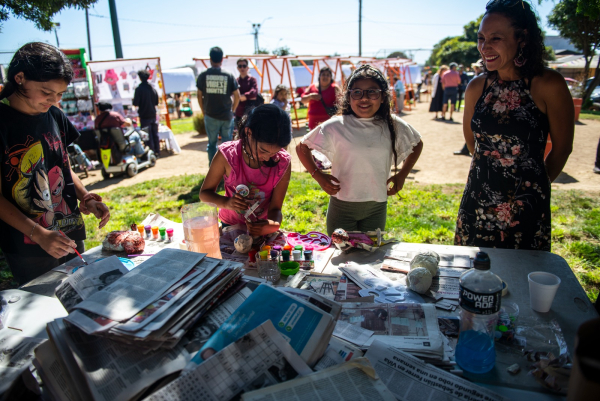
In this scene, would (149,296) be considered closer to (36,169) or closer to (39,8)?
(36,169)

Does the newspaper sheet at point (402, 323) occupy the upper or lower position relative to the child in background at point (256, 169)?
lower

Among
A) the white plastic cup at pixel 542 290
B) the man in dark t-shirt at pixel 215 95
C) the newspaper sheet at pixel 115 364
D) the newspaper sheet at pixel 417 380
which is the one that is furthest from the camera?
the man in dark t-shirt at pixel 215 95

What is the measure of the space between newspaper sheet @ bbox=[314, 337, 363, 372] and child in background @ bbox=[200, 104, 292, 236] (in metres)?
0.97

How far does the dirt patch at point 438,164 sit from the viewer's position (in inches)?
231

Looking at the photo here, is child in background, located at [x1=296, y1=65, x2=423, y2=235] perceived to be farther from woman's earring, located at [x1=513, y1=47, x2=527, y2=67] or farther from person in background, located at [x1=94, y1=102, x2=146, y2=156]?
person in background, located at [x1=94, y1=102, x2=146, y2=156]

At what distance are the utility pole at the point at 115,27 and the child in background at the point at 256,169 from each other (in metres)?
9.15

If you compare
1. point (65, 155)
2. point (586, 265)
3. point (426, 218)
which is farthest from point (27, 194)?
point (586, 265)

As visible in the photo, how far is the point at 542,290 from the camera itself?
54.4 inches

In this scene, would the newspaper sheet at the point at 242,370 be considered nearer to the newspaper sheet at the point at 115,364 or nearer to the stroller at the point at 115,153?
the newspaper sheet at the point at 115,364

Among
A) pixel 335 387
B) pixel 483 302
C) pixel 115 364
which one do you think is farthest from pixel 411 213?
pixel 115 364

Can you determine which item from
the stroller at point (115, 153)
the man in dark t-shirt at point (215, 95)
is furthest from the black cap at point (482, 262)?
the stroller at point (115, 153)

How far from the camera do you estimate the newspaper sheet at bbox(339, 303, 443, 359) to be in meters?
1.21

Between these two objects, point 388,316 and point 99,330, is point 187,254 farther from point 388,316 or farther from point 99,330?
point 388,316

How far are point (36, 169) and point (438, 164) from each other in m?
6.50
